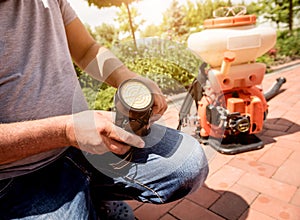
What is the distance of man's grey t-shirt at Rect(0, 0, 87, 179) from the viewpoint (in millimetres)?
859

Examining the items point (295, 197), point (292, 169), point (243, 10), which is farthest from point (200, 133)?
point (243, 10)

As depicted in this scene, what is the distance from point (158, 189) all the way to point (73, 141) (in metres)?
0.36

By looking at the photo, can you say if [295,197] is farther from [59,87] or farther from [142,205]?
[59,87]

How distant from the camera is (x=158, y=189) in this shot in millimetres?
915

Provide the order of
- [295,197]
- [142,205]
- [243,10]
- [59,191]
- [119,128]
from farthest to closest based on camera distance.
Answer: [243,10], [142,205], [295,197], [59,191], [119,128]

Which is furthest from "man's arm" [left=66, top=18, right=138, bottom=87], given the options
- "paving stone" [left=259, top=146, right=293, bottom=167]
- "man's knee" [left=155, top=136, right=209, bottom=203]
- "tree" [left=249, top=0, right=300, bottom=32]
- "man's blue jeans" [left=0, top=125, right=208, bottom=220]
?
"tree" [left=249, top=0, right=300, bottom=32]

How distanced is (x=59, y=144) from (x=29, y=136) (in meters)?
0.08

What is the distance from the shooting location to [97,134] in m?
0.71

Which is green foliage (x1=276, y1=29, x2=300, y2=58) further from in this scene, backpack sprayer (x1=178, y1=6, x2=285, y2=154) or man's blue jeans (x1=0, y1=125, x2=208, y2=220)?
man's blue jeans (x1=0, y1=125, x2=208, y2=220)

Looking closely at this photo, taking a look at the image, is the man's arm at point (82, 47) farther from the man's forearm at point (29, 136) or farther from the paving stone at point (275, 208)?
the paving stone at point (275, 208)

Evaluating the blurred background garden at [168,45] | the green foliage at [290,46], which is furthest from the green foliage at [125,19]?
the green foliage at [290,46]

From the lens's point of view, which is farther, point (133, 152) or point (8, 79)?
point (133, 152)

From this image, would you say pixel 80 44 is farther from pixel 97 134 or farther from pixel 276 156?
pixel 276 156

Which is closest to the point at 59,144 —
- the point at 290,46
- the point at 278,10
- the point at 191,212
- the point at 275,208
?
the point at 191,212
